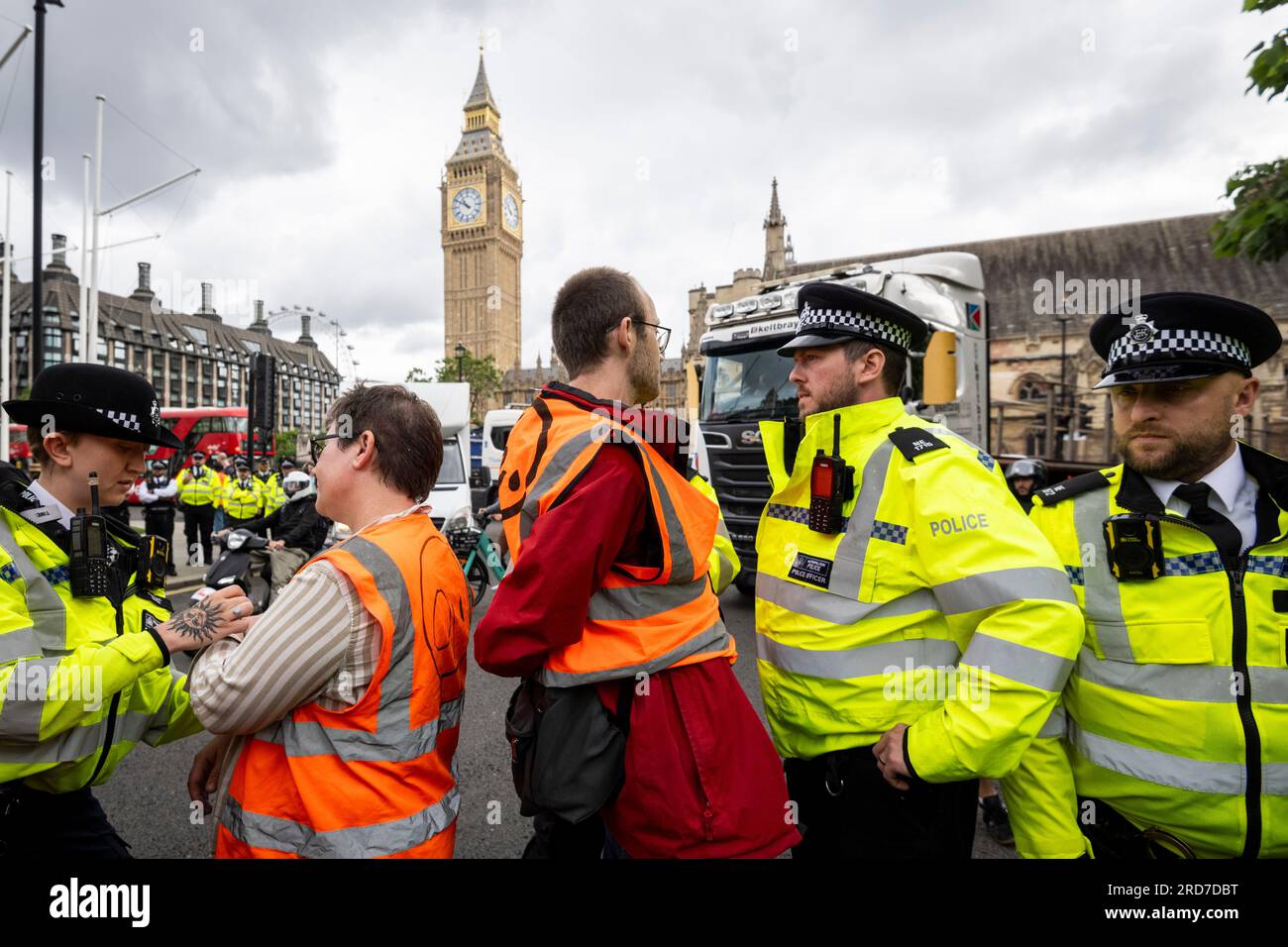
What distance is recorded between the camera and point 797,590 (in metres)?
1.90

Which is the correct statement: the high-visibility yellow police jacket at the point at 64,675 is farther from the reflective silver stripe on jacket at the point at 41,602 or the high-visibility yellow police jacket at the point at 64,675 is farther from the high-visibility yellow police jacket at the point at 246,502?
the high-visibility yellow police jacket at the point at 246,502

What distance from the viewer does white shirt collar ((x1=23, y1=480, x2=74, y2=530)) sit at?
72.5 inches

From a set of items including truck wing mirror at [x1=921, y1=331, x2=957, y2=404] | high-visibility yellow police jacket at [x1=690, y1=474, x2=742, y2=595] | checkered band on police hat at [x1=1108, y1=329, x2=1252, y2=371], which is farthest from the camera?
truck wing mirror at [x1=921, y1=331, x2=957, y2=404]

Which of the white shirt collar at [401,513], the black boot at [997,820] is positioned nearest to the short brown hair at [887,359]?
the white shirt collar at [401,513]

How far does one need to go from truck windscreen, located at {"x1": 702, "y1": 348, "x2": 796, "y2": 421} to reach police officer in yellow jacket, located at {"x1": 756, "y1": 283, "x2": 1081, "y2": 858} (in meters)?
5.29

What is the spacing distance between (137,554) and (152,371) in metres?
95.7

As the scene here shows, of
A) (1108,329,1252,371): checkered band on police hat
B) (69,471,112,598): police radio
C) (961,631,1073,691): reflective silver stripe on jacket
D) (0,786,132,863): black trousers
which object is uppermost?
(1108,329,1252,371): checkered band on police hat

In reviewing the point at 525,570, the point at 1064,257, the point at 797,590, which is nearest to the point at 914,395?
the point at 797,590

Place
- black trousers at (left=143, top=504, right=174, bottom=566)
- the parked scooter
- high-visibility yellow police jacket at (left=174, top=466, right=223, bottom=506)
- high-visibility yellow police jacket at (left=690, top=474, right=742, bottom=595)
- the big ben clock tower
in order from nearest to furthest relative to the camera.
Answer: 1. high-visibility yellow police jacket at (left=690, top=474, right=742, bottom=595)
2. the parked scooter
3. black trousers at (left=143, top=504, right=174, bottom=566)
4. high-visibility yellow police jacket at (left=174, top=466, right=223, bottom=506)
5. the big ben clock tower

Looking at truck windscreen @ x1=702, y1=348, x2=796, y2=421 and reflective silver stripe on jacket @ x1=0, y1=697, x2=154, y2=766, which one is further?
truck windscreen @ x1=702, y1=348, x2=796, y2=421

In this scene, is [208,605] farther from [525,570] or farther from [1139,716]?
[1139,716]

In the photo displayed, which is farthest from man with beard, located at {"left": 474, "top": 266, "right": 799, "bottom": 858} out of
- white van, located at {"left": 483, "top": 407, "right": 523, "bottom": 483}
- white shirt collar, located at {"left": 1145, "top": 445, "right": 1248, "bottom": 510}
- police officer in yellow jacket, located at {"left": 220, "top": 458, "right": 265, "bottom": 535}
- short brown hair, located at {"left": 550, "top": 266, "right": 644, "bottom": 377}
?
white van, located at {"left": 483, "top": 407, "right": 523, "bottom": 483}

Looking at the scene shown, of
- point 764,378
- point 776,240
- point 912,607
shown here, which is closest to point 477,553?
point 764,378

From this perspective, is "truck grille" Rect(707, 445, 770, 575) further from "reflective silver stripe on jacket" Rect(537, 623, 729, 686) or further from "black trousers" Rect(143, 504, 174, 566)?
"black trousers" Rect(143, 504, 174, 566)
